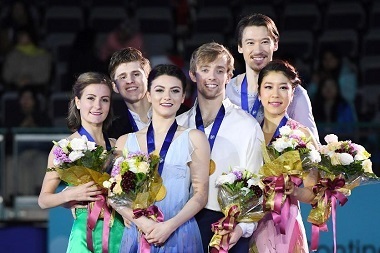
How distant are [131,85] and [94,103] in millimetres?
410

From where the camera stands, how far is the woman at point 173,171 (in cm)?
563

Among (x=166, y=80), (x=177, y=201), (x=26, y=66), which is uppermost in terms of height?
(x=26, y=66)

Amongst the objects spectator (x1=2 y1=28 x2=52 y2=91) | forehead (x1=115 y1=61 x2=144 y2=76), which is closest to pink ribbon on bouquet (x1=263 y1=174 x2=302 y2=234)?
forehead (x1=115 y1=61 x2=144 y2=76)

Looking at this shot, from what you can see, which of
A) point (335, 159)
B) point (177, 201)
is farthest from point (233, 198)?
point (335, 159)

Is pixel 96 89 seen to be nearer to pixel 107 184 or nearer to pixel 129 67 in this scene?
pixel 129 67

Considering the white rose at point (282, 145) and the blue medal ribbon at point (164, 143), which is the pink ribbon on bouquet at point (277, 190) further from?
the blue medal ribbon at point (164, 143)

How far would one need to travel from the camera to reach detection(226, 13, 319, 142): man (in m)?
6.34

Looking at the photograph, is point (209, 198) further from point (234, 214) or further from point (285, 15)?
point (285, 15)

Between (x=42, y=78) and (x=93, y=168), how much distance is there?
17.4 feet

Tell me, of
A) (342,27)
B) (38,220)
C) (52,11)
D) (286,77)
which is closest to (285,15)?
(342,27)

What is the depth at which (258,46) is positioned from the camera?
6.34m

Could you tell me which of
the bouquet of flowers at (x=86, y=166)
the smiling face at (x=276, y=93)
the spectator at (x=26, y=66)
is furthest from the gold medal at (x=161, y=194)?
the spectator at (x=26, y=66)

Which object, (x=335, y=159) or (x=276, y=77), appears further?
(x=276, y=77)

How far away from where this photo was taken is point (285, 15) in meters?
11.9
